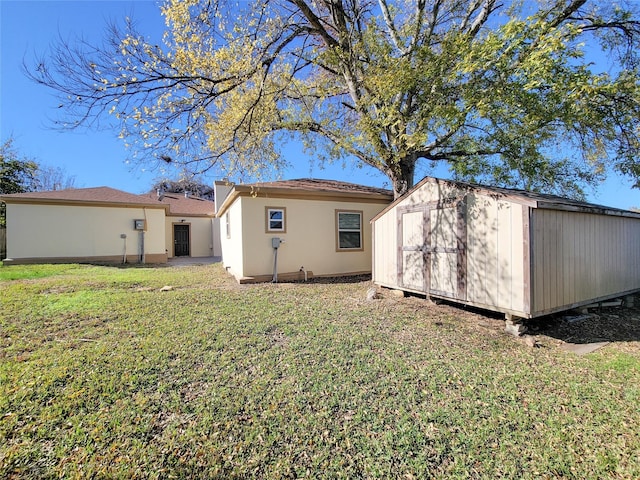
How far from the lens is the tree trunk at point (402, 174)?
7.89 meters

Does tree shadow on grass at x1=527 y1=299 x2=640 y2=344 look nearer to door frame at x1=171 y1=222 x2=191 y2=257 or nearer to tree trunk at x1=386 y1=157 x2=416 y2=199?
tree trunk at x1=386 y1=157 x2=416 y2=199

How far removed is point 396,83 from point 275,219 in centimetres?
471

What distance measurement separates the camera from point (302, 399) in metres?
2.72

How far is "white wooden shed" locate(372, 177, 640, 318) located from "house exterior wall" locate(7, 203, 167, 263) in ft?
37.5

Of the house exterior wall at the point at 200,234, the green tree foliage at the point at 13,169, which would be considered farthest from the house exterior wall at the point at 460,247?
the green tree foliage at the point at 13,169

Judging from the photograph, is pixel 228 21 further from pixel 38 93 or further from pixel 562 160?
pixel 562 160

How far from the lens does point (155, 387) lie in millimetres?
2838

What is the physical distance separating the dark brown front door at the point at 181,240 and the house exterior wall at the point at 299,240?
9.47 metres

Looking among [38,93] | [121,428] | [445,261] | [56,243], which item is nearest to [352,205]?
[445,261]

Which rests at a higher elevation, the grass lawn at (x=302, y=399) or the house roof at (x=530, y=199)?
the house roof at (x=530, y=199)

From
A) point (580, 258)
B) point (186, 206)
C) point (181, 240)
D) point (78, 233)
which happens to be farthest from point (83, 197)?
point (580, 258)

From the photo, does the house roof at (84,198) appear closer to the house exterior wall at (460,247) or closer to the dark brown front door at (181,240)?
the dark brown front door at (181,240)

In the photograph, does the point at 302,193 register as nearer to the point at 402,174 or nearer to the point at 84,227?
the point at 402,174

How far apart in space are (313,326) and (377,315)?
134 centimetres
